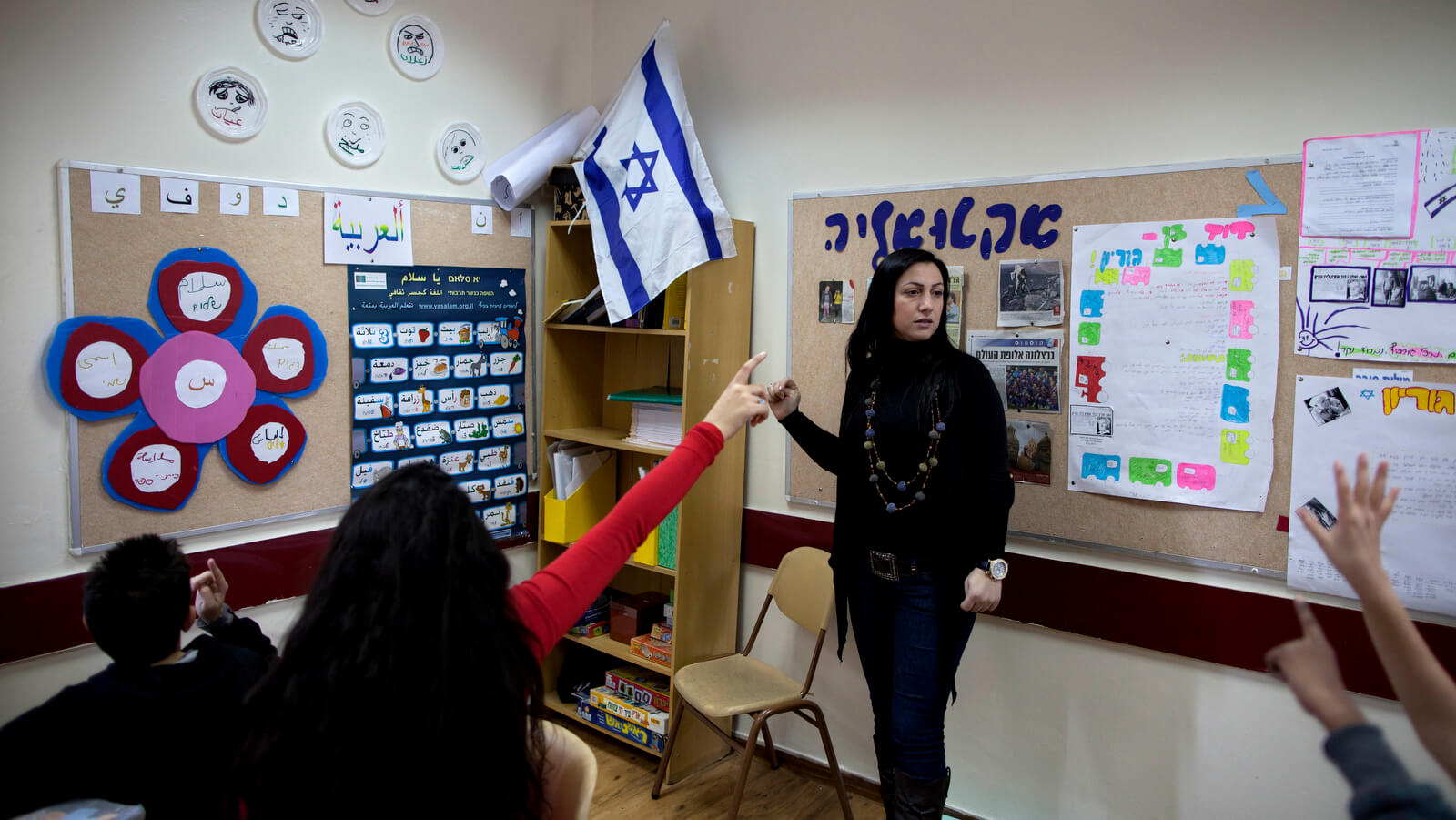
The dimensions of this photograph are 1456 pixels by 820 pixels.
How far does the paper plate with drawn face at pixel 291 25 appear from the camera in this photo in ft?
8.32

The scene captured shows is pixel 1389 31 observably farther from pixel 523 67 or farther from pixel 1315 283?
pixel 523 67

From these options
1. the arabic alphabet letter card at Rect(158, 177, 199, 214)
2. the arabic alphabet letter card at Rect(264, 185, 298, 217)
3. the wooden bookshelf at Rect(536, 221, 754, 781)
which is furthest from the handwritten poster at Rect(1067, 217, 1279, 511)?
the arabic alphabet letter card at Rect(158, 177, 199, 214)

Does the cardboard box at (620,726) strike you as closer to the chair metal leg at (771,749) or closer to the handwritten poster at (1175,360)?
the chair metal leg at (771,749)

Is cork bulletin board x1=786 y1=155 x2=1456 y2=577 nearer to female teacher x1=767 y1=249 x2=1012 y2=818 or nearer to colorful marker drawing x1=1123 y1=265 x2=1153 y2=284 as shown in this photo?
colorful marker drawing x1=1123 y1=265 x2=1153 y2=284

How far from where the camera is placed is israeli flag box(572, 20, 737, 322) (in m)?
2.82

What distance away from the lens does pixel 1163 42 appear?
7.51ft

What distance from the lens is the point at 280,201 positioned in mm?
2609

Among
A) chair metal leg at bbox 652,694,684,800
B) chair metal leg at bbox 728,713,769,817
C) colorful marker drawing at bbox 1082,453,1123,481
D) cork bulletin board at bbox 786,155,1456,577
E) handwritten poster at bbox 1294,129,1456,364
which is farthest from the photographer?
chair metal leg at bbox 652,694,684,800

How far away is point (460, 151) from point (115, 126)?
104 cm

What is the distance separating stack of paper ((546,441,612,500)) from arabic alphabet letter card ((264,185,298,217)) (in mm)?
1184

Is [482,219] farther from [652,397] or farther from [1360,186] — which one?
[1360,186]

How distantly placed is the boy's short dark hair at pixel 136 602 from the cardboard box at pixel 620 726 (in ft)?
6.05

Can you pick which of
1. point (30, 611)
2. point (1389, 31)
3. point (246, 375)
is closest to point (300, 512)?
point (246, 375)

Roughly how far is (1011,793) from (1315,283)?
1.67 meters
